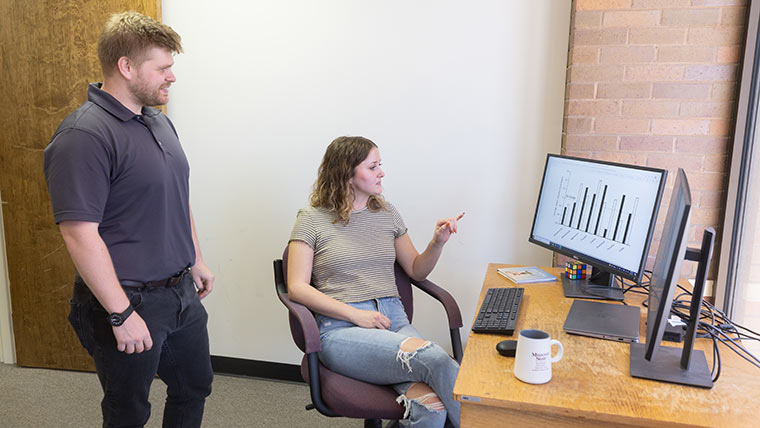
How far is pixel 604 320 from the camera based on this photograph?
1749 millimetres

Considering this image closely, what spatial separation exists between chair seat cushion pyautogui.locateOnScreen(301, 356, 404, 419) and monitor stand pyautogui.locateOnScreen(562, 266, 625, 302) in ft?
2.28

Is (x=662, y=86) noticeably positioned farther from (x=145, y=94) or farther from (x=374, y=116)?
(x=145, y=94)

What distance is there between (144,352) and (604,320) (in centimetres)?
133

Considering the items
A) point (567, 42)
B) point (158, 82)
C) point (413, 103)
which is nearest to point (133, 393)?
point (158, 82)

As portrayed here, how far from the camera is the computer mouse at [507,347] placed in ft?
4.91

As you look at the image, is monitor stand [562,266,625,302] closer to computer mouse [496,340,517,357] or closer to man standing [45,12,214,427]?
computer mouse [496,340,517,357]

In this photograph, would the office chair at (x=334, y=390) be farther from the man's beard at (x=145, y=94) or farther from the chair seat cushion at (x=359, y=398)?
the man's beard at (x=145, y=94)

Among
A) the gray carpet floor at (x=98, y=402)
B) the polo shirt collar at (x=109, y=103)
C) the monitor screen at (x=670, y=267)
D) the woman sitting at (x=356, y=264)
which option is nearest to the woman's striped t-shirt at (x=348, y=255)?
the woman sitting at (x=356, y=264)

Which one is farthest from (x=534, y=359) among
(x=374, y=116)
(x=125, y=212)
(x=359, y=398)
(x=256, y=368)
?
(x=256, y=368)

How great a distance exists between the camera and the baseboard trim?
3.00 m

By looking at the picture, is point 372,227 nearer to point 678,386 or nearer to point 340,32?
point 340,32

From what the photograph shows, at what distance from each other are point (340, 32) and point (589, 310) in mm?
1600

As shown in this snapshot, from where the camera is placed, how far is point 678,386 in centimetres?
135

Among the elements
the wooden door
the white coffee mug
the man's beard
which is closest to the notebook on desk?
the white coffee mug
